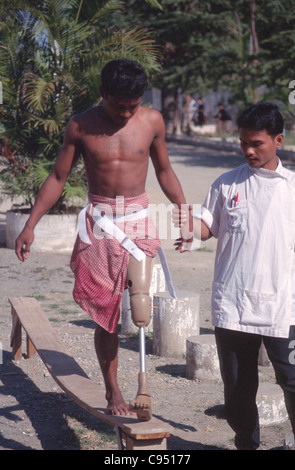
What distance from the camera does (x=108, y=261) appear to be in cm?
378

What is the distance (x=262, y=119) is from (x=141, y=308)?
105 cm

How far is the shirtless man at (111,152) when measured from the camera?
362 centimetres

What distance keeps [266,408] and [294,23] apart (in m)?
18.9

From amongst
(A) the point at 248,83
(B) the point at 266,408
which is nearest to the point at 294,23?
(A) the point at 248,83

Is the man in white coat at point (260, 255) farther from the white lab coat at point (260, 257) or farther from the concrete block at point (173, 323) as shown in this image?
the concrete block at point (173, 323)

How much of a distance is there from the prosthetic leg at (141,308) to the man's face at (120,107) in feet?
2.25

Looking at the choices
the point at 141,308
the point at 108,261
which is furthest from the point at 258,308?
the point at 108,261

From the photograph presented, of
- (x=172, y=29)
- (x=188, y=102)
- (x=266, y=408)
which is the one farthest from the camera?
(x=188, y=102)

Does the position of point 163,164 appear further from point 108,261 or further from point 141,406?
point 141,406

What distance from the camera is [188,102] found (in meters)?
30.9

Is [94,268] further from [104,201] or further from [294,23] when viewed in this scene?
[294,23]

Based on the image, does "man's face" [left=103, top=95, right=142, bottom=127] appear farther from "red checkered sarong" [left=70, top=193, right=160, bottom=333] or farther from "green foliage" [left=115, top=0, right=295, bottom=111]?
"green foliage" [left=115, top=0, right=295, bottom=111]

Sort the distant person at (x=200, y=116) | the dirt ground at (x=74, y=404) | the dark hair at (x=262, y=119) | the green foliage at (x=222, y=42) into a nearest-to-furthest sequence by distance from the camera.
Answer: the dark hair at (x=262, y=119) → the dirt ground at (x=74, y=404) → the green foliage at (x=222, y=42) → the distant person at (x=200, y=116)

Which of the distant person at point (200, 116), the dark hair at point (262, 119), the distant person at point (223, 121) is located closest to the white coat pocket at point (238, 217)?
the dark hair at point (262, 119)
